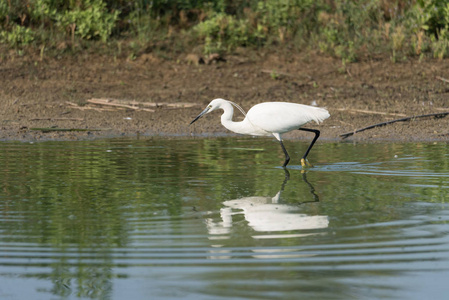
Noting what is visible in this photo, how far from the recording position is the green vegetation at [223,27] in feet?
52.7

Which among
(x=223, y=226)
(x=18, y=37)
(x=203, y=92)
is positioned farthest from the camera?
(x=18, y=37)

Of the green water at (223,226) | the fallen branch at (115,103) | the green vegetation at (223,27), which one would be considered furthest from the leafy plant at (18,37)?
the green water at (223,226)

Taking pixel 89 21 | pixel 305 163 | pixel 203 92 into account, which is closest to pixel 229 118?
pixel 305 163

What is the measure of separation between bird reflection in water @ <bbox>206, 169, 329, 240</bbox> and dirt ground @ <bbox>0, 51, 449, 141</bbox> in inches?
214

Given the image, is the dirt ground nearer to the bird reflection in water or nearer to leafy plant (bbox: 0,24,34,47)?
leafy plant (bbox: 0,24,34,47)

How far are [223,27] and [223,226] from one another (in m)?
11.1

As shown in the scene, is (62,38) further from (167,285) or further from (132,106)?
(167,285)

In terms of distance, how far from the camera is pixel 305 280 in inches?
175

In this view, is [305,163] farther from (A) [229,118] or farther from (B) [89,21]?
(B) [89,21]

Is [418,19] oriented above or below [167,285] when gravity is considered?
above

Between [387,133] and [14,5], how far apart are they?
8699 millimetres

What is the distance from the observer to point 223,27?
16.6 m

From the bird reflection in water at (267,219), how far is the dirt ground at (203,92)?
5443 mm

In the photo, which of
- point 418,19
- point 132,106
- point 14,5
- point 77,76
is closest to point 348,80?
point 418,19
